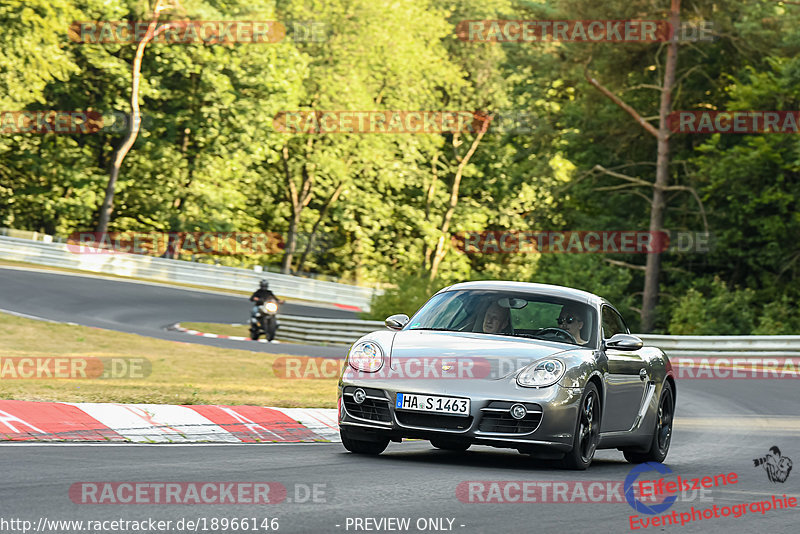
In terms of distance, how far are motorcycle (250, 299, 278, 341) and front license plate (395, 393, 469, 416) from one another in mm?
21233

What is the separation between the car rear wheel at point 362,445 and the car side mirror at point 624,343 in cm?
201

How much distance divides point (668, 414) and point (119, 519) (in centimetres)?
668

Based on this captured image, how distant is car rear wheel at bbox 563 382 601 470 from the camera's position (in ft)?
29.7

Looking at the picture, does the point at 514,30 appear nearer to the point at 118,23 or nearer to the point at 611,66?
the point at 611,66

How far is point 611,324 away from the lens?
10.7 m

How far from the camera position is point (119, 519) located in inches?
232

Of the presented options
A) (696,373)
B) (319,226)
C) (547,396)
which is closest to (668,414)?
(547,396)

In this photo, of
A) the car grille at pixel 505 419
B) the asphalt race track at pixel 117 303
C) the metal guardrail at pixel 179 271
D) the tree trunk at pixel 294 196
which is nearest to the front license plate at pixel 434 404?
the car grille at pixel 505 419

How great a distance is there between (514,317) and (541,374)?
119 cm

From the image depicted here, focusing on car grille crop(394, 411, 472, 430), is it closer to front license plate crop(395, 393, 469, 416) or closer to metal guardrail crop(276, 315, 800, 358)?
front license plate crop(395, 393, 469, 416)

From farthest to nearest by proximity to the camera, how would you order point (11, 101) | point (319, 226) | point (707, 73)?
point (319, 226), point (11, 101), point (707, 73)

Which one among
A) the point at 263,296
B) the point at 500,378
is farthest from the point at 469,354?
the point at 263,296

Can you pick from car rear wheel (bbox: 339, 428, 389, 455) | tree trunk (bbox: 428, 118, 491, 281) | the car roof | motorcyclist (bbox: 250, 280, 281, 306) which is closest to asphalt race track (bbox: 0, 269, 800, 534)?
car rear wheel (bbox: 339, 428, 389, 455)

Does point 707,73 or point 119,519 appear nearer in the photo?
point 119,519
